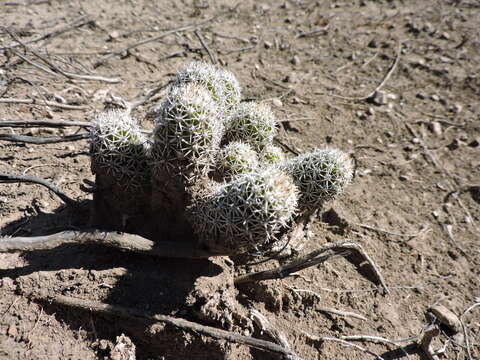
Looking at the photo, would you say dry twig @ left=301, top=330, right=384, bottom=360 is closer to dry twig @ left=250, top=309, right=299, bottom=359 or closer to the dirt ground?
the dirt ground

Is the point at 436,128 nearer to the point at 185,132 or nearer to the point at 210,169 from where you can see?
the point at 210,169

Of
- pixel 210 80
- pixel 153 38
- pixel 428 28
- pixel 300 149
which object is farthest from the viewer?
pixel 428 28

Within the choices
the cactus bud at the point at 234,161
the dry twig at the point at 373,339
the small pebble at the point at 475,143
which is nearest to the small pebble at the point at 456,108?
the small pebble at the point at 475,143

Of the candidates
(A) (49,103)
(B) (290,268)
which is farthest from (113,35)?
(B) (290,268)

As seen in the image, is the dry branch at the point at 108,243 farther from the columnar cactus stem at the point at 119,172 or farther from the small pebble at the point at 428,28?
the small pebble at the point at 428,28

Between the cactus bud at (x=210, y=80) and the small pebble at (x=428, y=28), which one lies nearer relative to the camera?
the cactus bud at (x=210, y=80)

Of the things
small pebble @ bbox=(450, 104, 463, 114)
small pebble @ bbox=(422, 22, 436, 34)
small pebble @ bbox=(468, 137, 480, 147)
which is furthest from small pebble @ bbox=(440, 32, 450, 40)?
small pebble @ bbox=(468, 137, 480, 147)

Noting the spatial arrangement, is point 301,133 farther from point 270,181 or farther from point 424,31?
point 424,31
